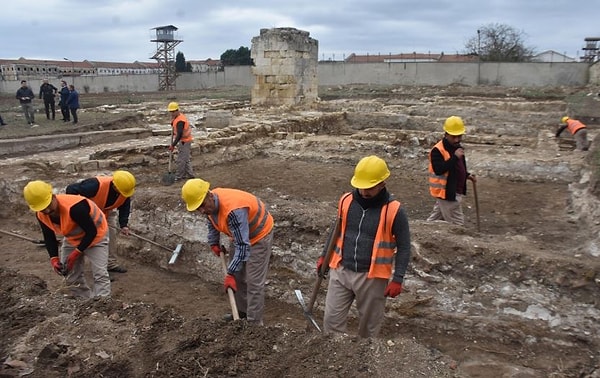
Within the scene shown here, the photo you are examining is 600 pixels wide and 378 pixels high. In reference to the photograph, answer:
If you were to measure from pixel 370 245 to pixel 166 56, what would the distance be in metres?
37.2

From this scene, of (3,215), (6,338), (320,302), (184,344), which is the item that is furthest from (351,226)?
(3,215)

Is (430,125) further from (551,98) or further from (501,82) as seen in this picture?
(501,82)

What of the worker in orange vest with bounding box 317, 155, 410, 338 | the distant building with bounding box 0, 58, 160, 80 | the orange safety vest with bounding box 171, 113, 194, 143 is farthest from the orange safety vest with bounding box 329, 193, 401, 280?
the distant building with bounding box 0, 58, 160, 80

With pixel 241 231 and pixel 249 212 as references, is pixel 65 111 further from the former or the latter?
pixel 241 231

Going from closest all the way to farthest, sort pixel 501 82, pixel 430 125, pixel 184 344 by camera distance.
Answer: pixel 184 344 < pixel 430 125 < pixel 501 82

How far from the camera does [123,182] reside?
16.1ft

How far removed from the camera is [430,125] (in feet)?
42.0

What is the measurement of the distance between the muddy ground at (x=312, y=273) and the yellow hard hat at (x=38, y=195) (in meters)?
0.64

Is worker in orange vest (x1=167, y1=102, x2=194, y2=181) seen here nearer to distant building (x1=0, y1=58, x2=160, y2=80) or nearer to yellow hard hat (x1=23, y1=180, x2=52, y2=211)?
yellow hard hat (x1=23, y1=180, x2=52, y2=211)

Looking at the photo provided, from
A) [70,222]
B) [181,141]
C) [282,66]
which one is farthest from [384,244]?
[282,66]

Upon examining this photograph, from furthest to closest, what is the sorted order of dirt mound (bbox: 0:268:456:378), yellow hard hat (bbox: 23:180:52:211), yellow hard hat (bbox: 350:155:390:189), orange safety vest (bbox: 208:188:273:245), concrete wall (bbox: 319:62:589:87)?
1. concrete wall (bbox: 319:62:589:87)
2. yellow hard hat (bbox: 23:180:52:211)
3. orange safety vest (bbox: 208:188:273:245)
4. yellow hard hat (bbox: 350:155:390:189)
5. dirt mound (bbox: 0:268:456:378)

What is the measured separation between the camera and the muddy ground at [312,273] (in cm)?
258

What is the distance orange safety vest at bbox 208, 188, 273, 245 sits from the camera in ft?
12.4

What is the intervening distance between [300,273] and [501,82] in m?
26.0
